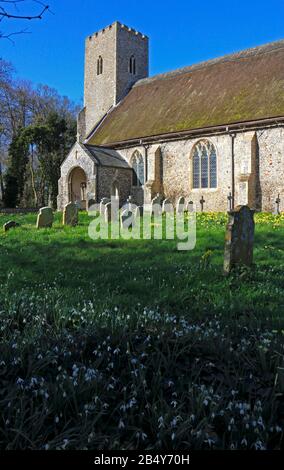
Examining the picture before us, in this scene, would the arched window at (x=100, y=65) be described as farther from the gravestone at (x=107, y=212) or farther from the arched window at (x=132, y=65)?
the gravestone at (x=107, y=212)

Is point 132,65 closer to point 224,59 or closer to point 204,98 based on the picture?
point 224,59

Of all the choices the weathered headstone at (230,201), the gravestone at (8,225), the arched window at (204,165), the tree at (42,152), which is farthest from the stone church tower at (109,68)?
the gravestone at (8,225)

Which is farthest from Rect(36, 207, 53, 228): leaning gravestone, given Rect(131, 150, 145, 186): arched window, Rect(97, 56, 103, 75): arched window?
Rect(97, 56, 103, 75): arched window

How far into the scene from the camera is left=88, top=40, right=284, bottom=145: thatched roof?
1964 cm

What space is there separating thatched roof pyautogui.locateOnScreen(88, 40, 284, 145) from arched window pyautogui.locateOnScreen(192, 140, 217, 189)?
1.18m

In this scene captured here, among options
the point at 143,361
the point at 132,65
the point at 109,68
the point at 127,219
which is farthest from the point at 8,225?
the point at 132,65

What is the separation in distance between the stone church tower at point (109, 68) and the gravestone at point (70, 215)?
55.3 ft

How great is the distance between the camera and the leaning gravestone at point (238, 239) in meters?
5.95

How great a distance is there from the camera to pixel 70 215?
12.0 meters

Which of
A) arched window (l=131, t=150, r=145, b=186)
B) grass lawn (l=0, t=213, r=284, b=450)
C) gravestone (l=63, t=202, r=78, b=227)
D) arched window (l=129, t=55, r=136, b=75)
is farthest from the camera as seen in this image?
arched window (l=129, t=55, r=136, b=75)

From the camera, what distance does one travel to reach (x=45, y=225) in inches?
454

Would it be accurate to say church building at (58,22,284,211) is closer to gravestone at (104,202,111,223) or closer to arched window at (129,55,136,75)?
arched window at (129,55,136,75)
